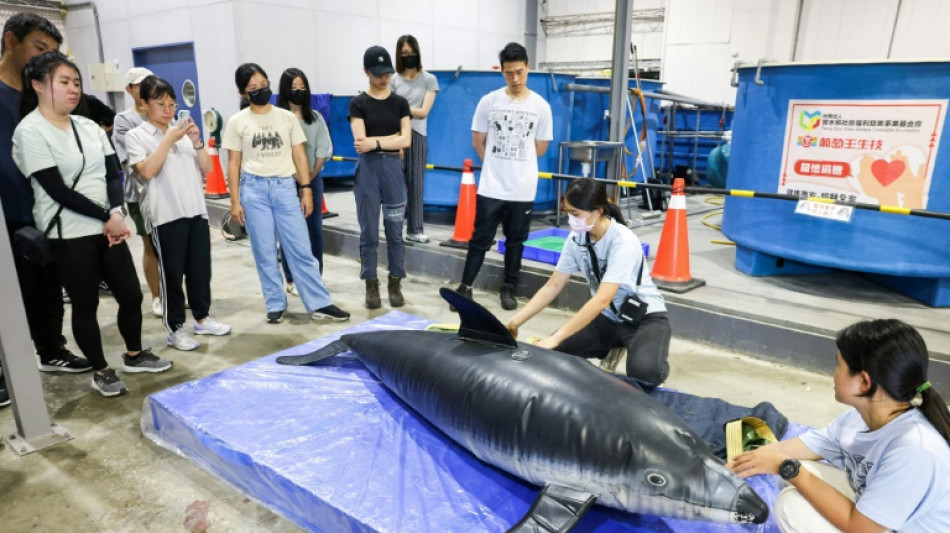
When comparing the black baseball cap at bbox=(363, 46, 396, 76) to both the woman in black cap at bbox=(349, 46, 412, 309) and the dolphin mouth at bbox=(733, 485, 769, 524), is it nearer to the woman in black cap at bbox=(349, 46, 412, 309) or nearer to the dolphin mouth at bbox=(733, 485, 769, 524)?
the woman in black cap at bbox=(349, 46, 412, 309)

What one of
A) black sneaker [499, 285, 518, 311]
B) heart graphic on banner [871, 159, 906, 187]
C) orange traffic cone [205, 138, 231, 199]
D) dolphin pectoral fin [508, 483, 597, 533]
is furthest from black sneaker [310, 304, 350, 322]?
orange traffic cone [205, 138, 231, 199]

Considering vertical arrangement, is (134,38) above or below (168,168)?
above

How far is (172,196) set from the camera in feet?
12.0

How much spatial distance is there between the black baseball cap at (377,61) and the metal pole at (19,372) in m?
2.39

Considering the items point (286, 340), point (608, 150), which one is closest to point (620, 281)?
point (286, 340)

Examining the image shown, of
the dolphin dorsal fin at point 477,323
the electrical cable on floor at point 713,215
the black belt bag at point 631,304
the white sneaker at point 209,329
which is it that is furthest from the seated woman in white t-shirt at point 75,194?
the electrical cable on floor at point 713,215

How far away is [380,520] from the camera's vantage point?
1983mm

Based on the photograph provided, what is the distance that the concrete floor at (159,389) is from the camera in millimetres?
2367

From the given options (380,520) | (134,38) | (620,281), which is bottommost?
→ (380,520)

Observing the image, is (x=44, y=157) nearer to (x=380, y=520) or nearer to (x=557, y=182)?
(x=380, y=520)

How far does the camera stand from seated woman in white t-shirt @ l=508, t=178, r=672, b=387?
9.02 ft

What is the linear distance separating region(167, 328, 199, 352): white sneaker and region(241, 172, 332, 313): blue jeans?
0.61 metres

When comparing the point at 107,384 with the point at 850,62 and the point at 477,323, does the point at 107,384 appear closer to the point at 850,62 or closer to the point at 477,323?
the point at 477,323

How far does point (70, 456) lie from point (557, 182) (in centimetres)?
522
